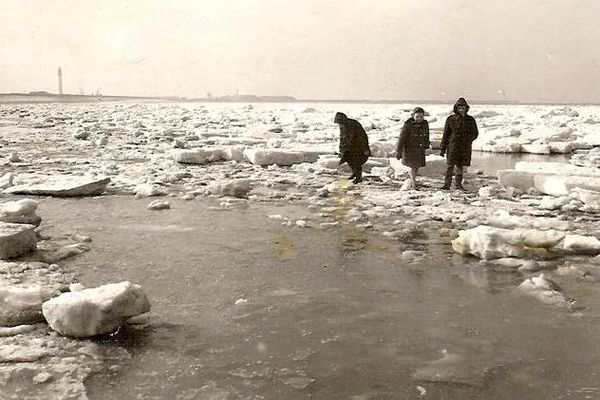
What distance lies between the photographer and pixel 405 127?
949cm

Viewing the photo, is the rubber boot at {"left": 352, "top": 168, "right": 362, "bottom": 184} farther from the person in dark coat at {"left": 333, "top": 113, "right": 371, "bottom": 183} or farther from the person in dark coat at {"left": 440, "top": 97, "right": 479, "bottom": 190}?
the person in dark coat at {"left": 440, "top": 97, "right": 479, "bottom": 190}

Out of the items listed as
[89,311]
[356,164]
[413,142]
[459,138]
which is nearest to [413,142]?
[413,142]

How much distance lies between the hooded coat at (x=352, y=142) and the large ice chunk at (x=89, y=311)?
24.6 ft

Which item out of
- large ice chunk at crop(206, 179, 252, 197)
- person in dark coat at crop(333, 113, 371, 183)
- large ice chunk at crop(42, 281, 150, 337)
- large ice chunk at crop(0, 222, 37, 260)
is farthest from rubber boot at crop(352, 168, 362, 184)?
large ice chunk at crop(42, 281, 150, 337)

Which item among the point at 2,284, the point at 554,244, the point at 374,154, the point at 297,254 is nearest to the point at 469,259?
the point at 554,244

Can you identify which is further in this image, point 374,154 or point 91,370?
point 374,154

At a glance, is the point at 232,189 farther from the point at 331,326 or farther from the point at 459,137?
the point at 331,326

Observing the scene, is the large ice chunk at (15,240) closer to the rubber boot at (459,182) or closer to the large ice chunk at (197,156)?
the rubber boot at (459,182)

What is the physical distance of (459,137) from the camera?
9.12m

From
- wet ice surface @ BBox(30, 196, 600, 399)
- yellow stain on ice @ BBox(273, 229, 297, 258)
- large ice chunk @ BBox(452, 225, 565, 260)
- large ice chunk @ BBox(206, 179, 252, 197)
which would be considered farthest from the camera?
large ice chunk @ BBox(206, 179, 252, 197)

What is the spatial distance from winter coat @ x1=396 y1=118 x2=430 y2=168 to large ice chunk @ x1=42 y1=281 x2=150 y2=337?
6.82 m

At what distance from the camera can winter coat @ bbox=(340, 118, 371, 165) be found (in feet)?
34.5

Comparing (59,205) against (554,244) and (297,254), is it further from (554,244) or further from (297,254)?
(554,244)

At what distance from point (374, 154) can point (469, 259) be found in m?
9.45
